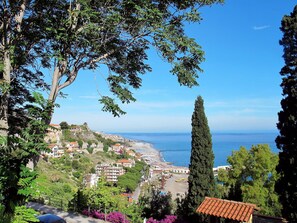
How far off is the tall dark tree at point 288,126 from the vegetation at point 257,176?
432 centimetres

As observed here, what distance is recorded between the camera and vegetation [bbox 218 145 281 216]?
17.8 meters

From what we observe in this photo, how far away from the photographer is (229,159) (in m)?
19.4

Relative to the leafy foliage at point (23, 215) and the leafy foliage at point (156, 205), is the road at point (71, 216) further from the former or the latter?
the leafy foliage at point (23, 215)

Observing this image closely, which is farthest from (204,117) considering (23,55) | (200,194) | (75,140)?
(75,140)

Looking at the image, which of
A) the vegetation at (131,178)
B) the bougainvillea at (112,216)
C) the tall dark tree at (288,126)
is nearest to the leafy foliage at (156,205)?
the bougainvillea at (112,216)

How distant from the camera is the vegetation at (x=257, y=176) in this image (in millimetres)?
17812

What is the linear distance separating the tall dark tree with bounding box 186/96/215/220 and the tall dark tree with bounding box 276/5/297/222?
3.43 metres

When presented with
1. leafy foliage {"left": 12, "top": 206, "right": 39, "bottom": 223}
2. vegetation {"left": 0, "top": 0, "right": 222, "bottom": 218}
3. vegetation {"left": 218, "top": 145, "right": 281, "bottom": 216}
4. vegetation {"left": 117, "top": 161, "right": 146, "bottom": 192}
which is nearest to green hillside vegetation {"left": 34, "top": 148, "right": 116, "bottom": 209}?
vegetation {"left": 117, "top": 161, "right": 146, "bottom": 192}

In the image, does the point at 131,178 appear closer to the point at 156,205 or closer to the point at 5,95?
the point at 156,205

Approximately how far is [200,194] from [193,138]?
2752 millimetres

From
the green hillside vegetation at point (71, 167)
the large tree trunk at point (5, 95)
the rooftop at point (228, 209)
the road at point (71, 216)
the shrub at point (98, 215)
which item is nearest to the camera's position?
the large tree trunk at point (5, 95)

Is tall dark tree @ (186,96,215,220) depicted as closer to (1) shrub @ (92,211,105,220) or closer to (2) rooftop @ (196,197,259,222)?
(2) rooftop @ (196,197,259,222)

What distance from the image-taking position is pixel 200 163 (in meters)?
13.3

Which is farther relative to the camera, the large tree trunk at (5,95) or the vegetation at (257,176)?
the vegetation at (257,176)
